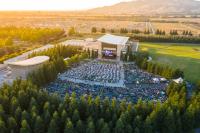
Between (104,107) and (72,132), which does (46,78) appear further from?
(72,132)

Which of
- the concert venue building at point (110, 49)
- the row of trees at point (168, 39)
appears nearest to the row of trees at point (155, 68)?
the concert venue building at point (110, 49)

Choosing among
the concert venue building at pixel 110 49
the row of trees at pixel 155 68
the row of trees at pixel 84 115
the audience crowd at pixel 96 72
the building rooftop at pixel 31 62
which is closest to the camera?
the row of trees at pixel 84 115

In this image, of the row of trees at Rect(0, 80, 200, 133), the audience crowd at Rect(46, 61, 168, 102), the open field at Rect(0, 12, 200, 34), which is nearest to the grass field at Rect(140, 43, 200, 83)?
the audience crowd at Rect(46, 61, 168, 102)

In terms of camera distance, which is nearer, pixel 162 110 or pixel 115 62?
pixel 162 110

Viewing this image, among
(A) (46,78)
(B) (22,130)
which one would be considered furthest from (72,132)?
(A) (46,78)

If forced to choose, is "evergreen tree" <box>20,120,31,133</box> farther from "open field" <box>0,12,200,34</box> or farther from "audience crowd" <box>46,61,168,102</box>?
"open field" <box>0,12,200,34</box>

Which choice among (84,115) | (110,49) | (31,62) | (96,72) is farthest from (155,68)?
(84,115)

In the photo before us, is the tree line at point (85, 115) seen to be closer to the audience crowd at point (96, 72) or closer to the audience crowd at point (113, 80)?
the audience crowd at point (113, 80)
